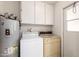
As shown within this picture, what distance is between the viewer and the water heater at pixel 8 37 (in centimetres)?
265

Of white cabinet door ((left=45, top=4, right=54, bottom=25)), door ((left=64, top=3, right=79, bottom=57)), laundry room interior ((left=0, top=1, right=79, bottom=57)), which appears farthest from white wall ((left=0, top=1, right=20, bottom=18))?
door ((left=64, top=3, right=79, bottom=57))

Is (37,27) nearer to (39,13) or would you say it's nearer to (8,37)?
(39,13)

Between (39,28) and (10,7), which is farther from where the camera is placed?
(39,28)

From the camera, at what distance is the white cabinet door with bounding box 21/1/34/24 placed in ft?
11.8

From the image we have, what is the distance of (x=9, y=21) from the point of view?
2.69m

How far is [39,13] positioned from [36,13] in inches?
4.7

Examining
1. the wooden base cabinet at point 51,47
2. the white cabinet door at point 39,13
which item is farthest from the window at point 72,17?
the white cabinet door at point 39,13

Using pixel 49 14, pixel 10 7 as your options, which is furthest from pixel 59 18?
pixel 10 7

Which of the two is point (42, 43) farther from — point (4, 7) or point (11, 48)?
point (4, 7)

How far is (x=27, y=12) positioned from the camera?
363cm

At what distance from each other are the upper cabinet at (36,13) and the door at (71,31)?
81cm

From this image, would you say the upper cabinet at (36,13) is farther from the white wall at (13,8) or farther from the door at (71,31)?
the door at (71,31)

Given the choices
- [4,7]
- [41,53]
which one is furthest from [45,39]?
[4,7]

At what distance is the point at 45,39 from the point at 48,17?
106 centimetres
